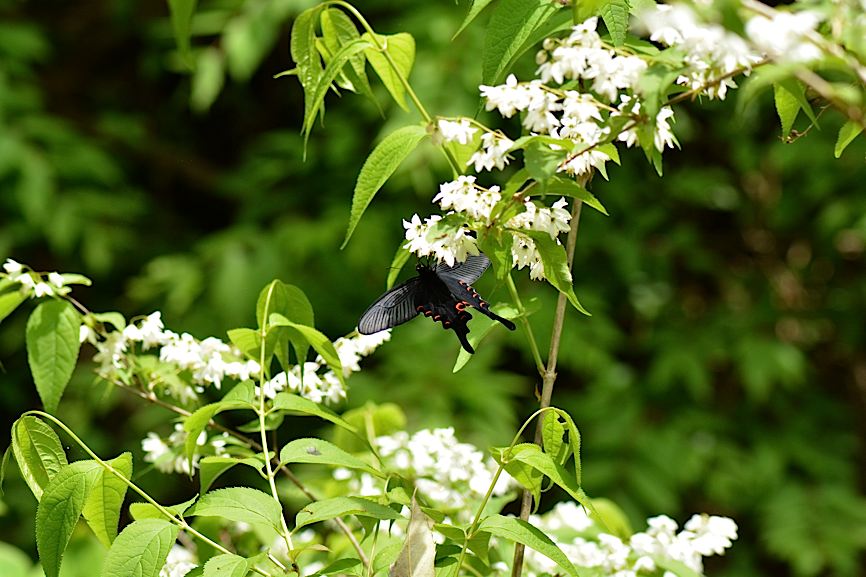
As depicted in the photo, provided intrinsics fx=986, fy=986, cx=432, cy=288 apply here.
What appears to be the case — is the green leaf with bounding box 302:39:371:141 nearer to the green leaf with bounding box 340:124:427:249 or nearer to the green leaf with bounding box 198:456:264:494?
the green leaf with bounding box 340:124:427:249

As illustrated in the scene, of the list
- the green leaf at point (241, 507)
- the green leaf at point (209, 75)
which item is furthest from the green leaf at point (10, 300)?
the green leaf at point (209, 75)

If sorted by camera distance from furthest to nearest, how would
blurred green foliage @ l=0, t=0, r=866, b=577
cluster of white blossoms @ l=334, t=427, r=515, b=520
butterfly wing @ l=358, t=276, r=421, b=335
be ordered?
blurred green foliage @ l=0, t=0, r=866, b=577 < cluster of white blossoms @ l=334, t=427, r=515, b=520 < butterfly wing @ l=358, t=276, r=421, b=335

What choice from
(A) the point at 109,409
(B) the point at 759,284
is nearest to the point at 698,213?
(B) the point at 759,284

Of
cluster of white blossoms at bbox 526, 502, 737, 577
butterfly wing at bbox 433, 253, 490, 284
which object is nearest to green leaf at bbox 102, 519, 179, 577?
butterfly wing at bbox 433, 253, 490, 284

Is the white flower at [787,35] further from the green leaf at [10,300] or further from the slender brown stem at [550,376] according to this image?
the green leaf at [10,300]

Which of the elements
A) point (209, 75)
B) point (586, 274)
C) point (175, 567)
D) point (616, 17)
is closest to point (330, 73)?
point (616, 17)

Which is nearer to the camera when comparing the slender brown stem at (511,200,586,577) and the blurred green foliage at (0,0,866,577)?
the slender brown stem at (511,200,586,577)

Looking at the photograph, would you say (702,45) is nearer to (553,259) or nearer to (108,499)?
(553,259)
